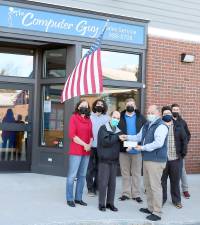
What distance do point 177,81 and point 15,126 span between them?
4285 millimetres

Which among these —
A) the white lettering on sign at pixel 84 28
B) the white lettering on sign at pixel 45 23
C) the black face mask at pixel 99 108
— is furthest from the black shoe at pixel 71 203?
the white lettering on sign at pixel 84 28

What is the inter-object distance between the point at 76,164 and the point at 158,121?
156 centimetres

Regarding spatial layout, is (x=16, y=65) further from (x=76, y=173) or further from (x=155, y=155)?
(x=155, y=155)

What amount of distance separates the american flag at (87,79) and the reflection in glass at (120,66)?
123 inches

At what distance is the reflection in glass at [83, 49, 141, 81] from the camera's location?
10.8 metres

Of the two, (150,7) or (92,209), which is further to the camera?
(150,7)

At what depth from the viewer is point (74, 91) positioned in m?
7.47

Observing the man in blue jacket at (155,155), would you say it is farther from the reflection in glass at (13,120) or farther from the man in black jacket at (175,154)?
the reflection in glass at (13,120)

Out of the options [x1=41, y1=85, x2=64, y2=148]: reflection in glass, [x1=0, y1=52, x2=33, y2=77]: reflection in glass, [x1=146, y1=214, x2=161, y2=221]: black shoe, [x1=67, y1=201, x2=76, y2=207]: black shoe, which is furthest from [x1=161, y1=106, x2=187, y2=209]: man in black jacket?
[x1=0, y1=52, x2=33, y2=77]: reflection in glass

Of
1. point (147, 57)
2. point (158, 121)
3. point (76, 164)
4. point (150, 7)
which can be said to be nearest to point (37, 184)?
point (76, 164)

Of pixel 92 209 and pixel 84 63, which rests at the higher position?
pixel 84 63

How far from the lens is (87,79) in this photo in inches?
295

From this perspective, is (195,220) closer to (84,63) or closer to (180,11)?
(84,63)

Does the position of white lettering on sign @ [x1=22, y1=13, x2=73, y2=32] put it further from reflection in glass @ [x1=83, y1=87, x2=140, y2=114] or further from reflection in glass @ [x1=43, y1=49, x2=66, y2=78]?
reflection in glass @ [x1=83, y1=87, x2=140, y2=114]
